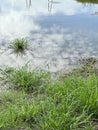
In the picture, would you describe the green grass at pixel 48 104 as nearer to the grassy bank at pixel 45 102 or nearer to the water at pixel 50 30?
the grassy bank at pixel 45 102

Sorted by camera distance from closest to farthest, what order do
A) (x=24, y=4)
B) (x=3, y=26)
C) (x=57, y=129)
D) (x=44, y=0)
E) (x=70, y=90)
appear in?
1. (x=57, y=129)
2. (x=70, y=90)
3. (x=3, y=26)
4. (x=24, y=4)
5. (x=44, y=0)

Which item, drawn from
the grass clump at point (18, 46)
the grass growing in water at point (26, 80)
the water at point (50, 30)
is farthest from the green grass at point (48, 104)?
the grass clump at point (18, 46)

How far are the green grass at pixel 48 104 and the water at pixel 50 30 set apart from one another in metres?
0.89

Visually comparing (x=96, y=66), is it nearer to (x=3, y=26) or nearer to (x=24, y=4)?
(x=3, y=26)

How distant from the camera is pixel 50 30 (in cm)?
770

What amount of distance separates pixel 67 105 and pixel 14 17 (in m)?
4.88

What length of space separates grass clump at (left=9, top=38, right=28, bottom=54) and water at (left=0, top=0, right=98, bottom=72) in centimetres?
13

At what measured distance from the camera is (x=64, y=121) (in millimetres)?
3678

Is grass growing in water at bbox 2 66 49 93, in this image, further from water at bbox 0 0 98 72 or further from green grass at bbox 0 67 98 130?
water at bbox 0 0 98 72

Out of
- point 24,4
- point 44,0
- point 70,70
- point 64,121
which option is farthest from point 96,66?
point 44,0

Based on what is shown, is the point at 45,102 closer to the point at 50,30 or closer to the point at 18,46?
the point at 18,46

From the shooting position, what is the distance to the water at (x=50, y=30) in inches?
241

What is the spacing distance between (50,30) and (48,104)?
154 inches

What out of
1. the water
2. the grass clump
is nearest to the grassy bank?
the water
